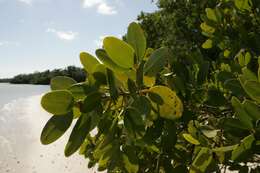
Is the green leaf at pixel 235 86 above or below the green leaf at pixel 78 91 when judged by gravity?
below

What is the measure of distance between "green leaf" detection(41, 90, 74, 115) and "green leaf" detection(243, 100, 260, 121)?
12.4 inches

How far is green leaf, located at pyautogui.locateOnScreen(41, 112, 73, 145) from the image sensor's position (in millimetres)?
646

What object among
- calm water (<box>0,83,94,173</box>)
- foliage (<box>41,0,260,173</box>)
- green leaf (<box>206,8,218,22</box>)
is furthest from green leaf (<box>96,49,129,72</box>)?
calm water (<box>0,83,94,173</box>)

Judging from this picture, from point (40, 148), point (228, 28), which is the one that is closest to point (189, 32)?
point (40, 148)

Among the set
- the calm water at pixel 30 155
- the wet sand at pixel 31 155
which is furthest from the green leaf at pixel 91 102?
the calm water at pixel 30 155

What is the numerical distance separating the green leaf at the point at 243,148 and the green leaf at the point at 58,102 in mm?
328

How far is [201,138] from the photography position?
0.85 metres

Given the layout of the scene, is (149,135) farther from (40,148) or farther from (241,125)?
(40,148)

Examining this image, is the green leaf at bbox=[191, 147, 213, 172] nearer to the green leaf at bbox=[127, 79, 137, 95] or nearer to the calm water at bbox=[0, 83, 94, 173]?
the green leaf at bbox=[127, 79, 137, 95]

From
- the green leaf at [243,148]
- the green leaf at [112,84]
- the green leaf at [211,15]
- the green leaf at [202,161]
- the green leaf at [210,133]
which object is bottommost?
the green leaf at [202,161]

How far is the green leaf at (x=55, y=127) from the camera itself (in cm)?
65

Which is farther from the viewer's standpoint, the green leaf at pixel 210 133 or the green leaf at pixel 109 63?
the green leaf at pixel 210 133

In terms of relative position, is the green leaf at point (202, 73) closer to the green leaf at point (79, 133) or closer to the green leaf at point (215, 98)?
the green leaf at point (215, 98)

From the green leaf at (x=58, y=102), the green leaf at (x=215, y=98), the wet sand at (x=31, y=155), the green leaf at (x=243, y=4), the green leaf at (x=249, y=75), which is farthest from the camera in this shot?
the wet sand at (x=31, y=155)
